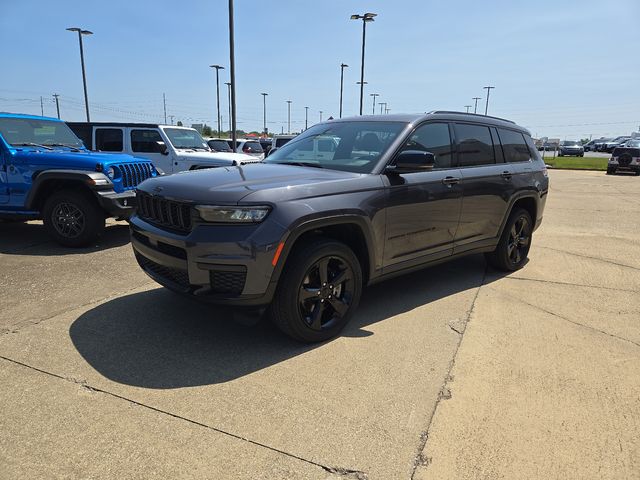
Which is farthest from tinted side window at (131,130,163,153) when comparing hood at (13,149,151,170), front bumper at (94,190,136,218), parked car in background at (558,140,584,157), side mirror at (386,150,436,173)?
parked car in background at (558,140,584,157)

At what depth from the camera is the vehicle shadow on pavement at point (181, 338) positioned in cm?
308

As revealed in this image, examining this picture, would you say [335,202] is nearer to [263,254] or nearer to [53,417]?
[263,254]

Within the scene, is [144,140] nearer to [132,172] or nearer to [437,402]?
[132,172]

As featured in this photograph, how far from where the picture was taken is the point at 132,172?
6.88 meters

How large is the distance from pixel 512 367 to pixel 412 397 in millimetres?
910

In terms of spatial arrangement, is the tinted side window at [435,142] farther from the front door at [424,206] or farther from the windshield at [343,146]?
the windshield at [343,146]

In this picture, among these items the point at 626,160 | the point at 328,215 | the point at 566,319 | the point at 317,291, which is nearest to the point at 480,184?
the point at 566,319

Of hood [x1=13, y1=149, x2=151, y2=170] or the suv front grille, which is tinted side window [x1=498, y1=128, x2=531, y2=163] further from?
hood [x1=13, y1=149, x2=151, y2=170]

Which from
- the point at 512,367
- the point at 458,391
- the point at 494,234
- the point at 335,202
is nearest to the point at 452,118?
the point at 494,234

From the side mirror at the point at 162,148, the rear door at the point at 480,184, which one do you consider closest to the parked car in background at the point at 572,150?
the side mirror at the point at 162,148

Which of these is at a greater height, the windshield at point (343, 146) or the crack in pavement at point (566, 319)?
the windshield at point (343, 146)

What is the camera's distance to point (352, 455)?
233 centimetres

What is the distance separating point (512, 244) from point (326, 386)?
142 inches

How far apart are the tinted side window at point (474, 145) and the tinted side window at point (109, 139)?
835cm
